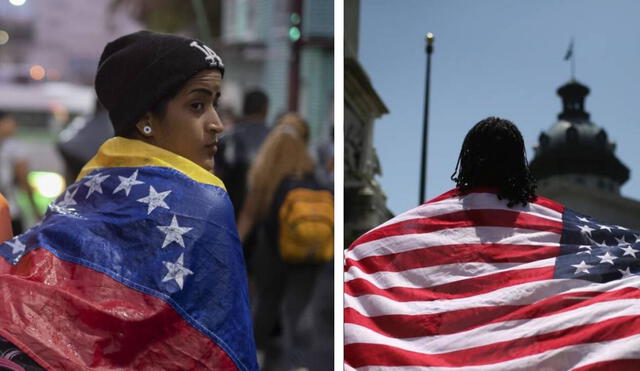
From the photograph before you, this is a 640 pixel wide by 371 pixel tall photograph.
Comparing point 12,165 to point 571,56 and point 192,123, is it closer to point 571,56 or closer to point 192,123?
point 192,123

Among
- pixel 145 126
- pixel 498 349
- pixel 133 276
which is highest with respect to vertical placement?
pixel 145 126

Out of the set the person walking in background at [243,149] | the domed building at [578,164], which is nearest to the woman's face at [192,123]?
the person walking in background at [243,149]

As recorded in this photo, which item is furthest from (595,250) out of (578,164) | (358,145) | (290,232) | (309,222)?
(290,232)

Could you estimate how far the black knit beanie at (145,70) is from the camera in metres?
3.04

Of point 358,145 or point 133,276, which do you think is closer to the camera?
point 133,276

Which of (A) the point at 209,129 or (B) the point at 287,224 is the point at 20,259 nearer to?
(A) the point at 209,129

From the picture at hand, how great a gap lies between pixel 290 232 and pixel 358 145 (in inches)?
24.1

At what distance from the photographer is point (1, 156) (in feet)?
11.5

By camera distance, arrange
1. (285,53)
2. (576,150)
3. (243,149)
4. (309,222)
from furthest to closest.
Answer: (285,53)
(309,222)
(243,149)
(576,150)

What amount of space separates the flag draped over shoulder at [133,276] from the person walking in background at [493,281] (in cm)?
55

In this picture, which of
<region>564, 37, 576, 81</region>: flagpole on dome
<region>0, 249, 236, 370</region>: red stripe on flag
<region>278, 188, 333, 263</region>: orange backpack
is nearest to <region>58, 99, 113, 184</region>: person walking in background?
<region>0, 249, 236, 370</region>: red stripe on flag

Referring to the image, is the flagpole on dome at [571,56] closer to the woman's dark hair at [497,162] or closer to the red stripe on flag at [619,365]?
the woman's dark hair at [497,162]

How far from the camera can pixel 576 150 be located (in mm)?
3260

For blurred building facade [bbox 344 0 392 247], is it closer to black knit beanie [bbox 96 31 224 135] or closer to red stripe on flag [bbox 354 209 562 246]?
red stripe on flag [bbox 354 209 562 246]
